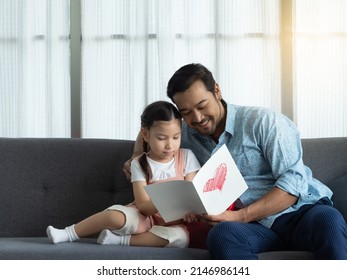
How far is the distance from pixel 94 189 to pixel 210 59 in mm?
1168

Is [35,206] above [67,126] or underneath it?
underneath

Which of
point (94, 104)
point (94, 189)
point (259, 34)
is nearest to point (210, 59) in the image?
point (259, 34)

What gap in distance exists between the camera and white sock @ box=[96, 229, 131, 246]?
7.71 ft

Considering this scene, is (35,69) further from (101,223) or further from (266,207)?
(266,207)

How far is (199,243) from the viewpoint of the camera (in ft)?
7.79

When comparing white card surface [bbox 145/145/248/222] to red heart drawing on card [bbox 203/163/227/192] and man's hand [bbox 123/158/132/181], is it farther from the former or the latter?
man's hand [bbox 123/158/132/181]

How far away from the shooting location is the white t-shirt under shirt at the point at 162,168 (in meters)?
2.46

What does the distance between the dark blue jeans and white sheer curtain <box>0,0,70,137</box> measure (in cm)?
170

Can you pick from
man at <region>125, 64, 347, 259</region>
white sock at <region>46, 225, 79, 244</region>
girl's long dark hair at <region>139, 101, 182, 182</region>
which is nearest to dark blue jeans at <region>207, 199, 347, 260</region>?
man at <region>125, 64, 347, 259</region>

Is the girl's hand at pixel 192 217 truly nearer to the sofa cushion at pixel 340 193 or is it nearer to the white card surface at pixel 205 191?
the white card surface at pixel 205 191

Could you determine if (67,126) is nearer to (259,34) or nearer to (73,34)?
(73,34)

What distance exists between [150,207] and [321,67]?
5.21 ft

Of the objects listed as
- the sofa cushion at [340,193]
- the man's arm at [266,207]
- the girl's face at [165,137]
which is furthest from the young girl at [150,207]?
the sofa cushion at [340,193]

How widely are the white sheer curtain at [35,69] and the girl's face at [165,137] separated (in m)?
1.29
